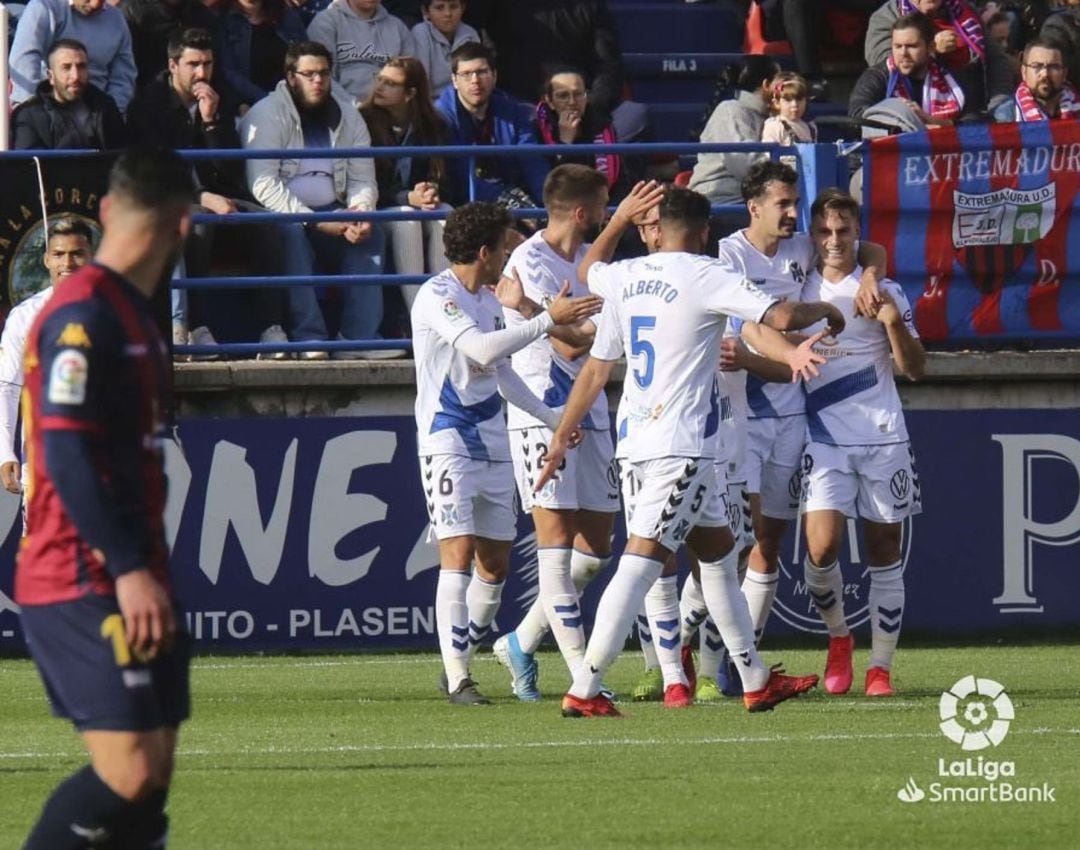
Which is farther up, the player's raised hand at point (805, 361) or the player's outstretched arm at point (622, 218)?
the player's outstretched arm at point (622, 218)

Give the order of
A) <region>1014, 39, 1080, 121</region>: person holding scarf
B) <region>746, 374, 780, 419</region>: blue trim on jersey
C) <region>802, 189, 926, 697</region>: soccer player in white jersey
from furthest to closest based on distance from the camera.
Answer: <region>1014, 39, 1080, 121</region>: person holding scarf, <region>746, 374, 780, 419</region>: blue trim on jersey, <region>802, 189, 926, 697</region>: soccer player in white jersey

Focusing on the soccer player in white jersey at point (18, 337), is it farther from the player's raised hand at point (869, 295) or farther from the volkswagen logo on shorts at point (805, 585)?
the volkswagen logo on shorts at point (805, 585)

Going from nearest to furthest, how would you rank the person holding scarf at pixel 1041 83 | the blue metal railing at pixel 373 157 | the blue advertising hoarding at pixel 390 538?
the blue metal railing at pixel 373 157 < the blue advertising hoarding at pixel 390 538 < the person holding scarf at pixel 1041 83

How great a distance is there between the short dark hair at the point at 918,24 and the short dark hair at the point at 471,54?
123 inches

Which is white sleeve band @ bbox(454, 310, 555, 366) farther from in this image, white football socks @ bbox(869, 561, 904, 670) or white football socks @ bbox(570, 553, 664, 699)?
white football socks @ bbox(869, 561, 904, 670)

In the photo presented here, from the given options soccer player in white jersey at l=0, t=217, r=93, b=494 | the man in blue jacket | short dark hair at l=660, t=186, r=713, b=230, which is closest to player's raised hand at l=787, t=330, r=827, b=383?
short dark hair at l=660, t=186, r=713, b=230

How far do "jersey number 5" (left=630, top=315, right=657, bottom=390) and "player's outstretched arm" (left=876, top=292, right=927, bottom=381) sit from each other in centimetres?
177

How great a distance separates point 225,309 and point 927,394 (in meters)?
4.33

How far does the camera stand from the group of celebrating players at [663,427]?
367 inches

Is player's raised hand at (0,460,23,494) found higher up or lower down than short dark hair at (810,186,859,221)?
lower down

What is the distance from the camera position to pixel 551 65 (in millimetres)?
15633

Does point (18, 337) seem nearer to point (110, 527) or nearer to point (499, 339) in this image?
point (499, 339)

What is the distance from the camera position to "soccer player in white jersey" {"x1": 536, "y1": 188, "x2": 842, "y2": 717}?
30.3 ft

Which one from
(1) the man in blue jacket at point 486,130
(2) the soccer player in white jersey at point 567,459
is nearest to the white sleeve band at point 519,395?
(2) the soccer player in white jersey at point 567,459
